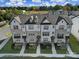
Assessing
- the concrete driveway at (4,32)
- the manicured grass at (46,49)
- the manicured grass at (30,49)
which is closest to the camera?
Answer: the manicured grass at (46,49)

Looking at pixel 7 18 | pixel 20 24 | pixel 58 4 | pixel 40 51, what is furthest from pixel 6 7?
pixel 40 51

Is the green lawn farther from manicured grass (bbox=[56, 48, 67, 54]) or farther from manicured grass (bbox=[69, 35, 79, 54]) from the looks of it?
manicured grass (bbox=[69, 35, 79, 54])

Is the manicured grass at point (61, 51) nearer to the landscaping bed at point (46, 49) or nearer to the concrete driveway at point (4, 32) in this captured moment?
the landscaping bed at point (46, 49)

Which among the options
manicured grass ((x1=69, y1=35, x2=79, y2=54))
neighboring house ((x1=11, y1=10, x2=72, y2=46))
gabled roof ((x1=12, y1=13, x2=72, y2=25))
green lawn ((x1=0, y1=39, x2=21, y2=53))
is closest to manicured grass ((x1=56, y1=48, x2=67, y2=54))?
manicured grass ((x1=69, y1=35, x2=79, y2=54))

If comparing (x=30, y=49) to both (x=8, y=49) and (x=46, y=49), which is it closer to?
(x=46, y=49)

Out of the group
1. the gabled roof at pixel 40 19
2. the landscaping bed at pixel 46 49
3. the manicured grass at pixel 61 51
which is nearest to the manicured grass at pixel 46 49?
the landscaping bed at pixel 46 49

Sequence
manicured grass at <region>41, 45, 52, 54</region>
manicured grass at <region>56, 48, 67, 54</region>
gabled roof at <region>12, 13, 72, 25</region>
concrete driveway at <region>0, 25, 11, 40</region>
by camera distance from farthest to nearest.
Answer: concrete driveway at <region>0, 25, 11, 40</region>, gabled roof at <region>12, 13, 72, 25</region>, manicured grass at <region>41, 45, 52, 54</region>, manicured grass at <region>56, 48, 67, 54</region>

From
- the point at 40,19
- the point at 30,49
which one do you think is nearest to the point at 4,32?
the point at 40,19

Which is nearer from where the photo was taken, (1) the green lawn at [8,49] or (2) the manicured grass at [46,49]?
(2) the manicured grass at [46,49]

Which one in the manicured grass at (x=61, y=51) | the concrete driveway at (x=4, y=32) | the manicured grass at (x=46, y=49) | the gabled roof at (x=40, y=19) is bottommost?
the concrete driveway at (x=4, y=32)
